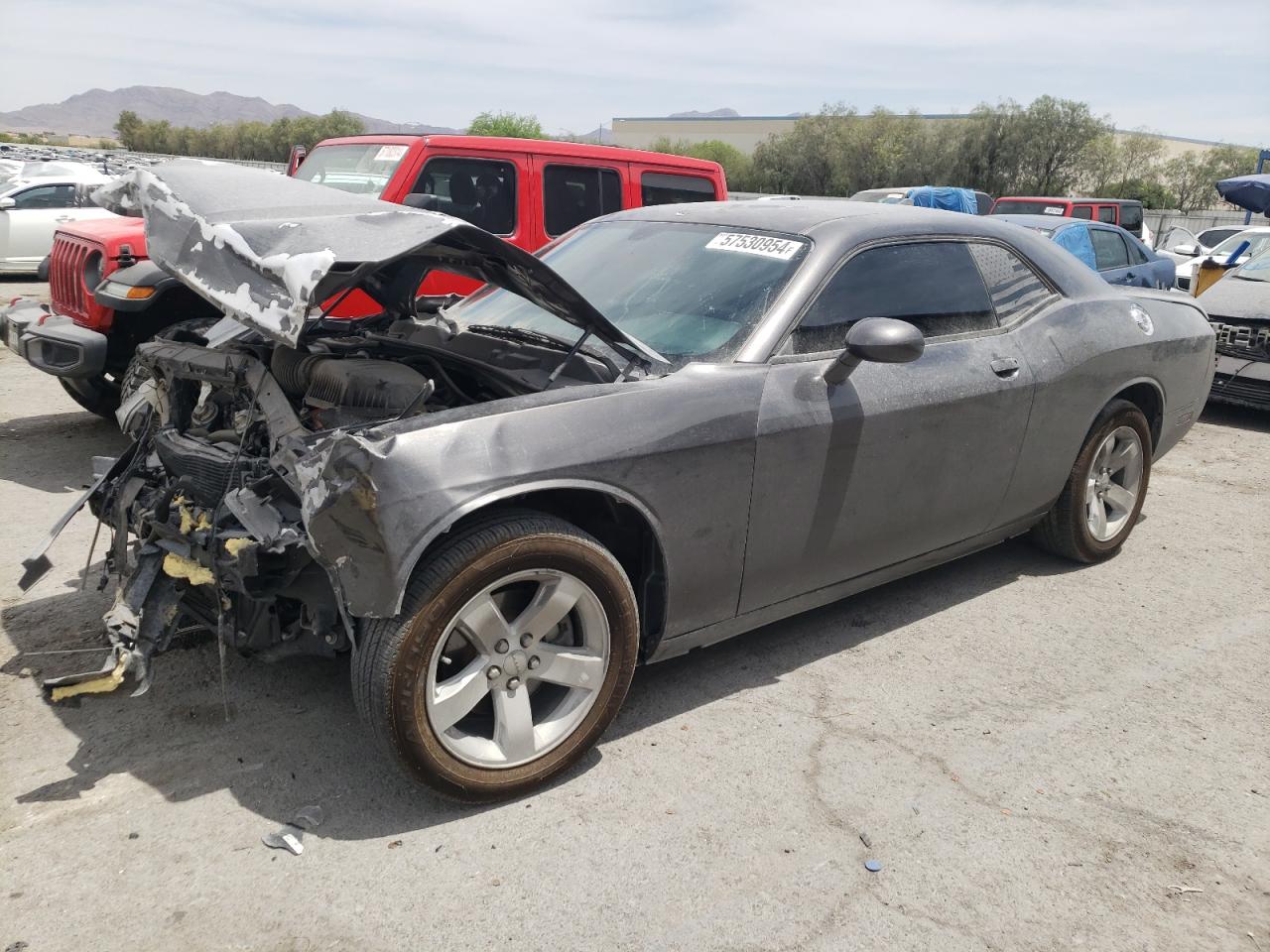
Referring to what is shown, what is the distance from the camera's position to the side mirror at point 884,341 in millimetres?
3195

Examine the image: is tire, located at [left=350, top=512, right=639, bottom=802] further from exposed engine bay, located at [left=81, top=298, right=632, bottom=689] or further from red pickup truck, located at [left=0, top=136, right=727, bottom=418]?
red pickup truck, located at [left=0, top=136, right=727, bottom=418]

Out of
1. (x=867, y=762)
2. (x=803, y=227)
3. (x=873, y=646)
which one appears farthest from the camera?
(x=873, y=646)

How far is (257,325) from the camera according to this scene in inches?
105

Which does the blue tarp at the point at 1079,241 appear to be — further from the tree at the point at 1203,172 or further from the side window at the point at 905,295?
the tree at the point at 1203,172

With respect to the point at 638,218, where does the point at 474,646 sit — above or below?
below

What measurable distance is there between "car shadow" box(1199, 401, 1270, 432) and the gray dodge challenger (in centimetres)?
519

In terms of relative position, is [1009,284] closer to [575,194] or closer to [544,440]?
[544,440]

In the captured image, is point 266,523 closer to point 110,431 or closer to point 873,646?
point 873,646

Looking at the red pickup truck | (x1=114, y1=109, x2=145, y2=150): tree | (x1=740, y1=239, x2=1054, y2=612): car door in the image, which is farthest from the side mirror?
(x1=114, y1=109, x2=145, y2=150): tree

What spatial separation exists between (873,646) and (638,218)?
2.10 metres

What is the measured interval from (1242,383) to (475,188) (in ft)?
21.5

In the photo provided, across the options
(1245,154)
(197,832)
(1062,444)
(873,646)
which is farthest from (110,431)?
(1245,154)

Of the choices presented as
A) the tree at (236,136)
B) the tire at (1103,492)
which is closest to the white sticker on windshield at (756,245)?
the tire at (1103,492)

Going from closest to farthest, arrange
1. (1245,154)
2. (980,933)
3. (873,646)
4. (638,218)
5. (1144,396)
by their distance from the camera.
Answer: (980,933) → (873,646) → (638,218) → (1144,396) → (1245,154)
